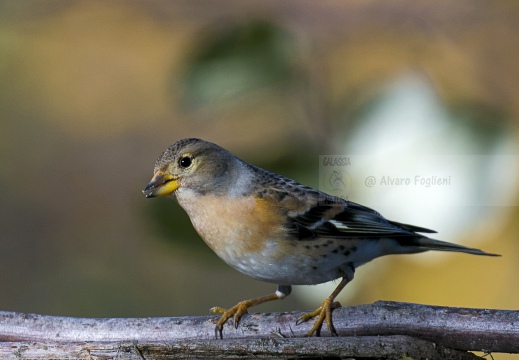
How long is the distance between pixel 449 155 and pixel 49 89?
5.89 metres

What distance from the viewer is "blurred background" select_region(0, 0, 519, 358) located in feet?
7.68

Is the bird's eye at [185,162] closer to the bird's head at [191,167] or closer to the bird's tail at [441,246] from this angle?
the bird's head at [191,167]

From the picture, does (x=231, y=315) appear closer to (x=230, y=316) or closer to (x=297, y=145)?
(x=230, y=316)

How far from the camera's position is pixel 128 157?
7180mm

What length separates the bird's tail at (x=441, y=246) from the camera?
2461 millimetres

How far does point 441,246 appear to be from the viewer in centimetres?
276

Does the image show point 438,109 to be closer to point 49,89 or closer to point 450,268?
point 450,268

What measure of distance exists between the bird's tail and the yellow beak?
94cm

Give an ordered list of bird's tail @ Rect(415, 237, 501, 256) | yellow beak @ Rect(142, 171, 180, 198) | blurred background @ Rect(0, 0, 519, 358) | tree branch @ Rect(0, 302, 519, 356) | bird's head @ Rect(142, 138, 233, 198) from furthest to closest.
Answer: bird's head @ Rect(142, 138, 233, 198) < yellow beak @ Rect(142, 171, 180, 198) < bird's tail @ Rect(415, 237, 501, 256) < blurred background @ Rect(0, 0, 519, 358) < tree branch @ Rect(0, 302, 519, 356)

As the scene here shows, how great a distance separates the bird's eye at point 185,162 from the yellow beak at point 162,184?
0.06 metres

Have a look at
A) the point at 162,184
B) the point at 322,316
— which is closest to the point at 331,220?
the point at 322,316

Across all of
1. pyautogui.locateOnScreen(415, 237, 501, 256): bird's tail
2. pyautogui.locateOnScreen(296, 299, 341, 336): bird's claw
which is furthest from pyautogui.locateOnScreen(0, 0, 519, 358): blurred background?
pyautogui.locateOnScreen(296, 299, 341, 336): bird's claw

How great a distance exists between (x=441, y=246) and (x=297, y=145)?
0.71 metres

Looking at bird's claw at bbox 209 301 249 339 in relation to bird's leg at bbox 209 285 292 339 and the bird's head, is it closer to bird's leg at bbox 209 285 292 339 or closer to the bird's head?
bird's leg at bbox 209 285 292 339
